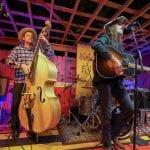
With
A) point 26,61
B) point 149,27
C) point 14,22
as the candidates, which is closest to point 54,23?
point 14,22

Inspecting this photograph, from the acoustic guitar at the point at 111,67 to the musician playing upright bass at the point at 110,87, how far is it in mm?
34

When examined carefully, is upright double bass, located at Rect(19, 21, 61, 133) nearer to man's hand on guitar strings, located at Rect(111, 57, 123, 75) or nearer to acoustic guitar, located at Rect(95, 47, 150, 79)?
acoustic guitar, located at Rect(95, 47, 150, 79)

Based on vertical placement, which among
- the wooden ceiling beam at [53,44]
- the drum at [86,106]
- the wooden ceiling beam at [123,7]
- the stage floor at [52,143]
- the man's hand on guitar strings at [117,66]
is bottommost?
the stage floor at [52,143]

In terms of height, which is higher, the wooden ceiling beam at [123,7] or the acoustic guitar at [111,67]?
the wooden ceiling beam at [123,7]

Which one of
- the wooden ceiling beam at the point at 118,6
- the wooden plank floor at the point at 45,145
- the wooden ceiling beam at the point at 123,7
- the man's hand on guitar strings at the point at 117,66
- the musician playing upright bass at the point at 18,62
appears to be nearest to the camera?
the man's hand on guitar strings at the point at 117,66

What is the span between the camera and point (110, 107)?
232 cm

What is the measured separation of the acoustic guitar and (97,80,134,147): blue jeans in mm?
133

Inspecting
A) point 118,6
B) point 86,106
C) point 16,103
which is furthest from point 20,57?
point 118,6

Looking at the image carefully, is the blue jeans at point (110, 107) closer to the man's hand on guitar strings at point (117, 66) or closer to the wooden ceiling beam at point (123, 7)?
the man's hand on guitar strings at point (117, 66)

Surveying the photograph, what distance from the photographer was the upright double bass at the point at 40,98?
253 centimetres

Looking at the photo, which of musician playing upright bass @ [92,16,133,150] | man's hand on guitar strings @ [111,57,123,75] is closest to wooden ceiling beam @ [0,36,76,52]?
musician playing upright bass @ [92,16,133,150]

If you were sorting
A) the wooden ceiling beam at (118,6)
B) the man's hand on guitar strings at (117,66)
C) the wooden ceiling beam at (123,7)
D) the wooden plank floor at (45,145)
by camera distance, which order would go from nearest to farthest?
the man's hand on guitar strings at (117,66) < the wooden plank floor at (45,145) < the wooden ceiling beam at (123,7) < the wooden ceiling beam at (118,6)

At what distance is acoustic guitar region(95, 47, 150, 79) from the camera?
230 centimetres

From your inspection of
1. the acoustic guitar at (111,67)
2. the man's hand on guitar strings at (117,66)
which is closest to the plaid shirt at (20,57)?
the acoustic guitar at (111,67)
